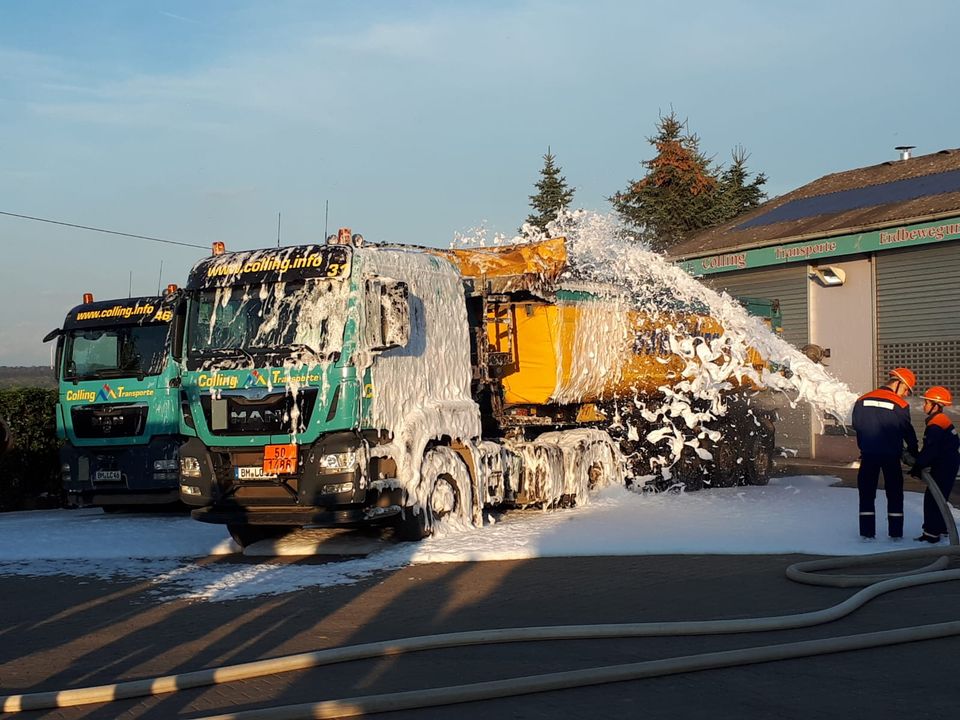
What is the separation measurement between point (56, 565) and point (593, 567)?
18.3 ft

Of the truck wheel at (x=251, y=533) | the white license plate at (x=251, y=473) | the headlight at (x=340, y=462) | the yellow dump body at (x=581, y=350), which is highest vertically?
the yellow dump body at (x=581, y=350)

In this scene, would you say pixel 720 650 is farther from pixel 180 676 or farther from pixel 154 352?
pixel 154 352

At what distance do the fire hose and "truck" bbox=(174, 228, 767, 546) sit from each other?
416 centimetres

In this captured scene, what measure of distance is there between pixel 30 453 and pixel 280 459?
353 inches

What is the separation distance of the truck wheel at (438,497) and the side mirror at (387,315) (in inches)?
60.9

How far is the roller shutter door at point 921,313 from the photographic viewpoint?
22.5 m

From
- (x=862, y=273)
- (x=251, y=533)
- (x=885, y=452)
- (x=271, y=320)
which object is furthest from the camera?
(x=862, y=273)

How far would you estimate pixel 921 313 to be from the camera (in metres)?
23.2

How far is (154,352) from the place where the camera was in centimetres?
1603

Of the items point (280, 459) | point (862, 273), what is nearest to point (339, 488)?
point (280, 459)

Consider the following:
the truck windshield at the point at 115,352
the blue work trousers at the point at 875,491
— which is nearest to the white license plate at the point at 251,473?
the truck windshield at the point at 115,352

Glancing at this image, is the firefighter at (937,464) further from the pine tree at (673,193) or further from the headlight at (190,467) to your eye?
the pine tree at (673,193)

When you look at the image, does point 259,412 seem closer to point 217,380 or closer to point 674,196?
point 217,380

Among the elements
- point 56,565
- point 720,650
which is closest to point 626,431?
point 56,565
